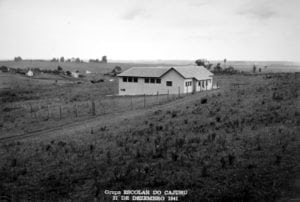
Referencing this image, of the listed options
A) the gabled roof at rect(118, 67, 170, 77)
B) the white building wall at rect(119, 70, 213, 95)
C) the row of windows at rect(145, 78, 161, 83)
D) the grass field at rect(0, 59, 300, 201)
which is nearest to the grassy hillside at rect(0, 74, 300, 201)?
the grass field at rect(0, 59, 300, 201)

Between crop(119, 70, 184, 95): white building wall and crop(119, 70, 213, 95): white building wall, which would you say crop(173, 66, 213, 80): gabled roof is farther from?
crop(119, 70, 184, 95): white building wall

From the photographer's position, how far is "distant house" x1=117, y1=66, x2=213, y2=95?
45.1 m

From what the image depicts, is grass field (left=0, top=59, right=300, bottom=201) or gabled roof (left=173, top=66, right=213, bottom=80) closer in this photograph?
grass field (left=0, top=59, right=300, bottom=201)

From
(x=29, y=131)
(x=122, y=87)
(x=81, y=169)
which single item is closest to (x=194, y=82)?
(x=122, y=87)

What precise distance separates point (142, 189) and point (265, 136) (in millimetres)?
7715

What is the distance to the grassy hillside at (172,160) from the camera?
9609mm

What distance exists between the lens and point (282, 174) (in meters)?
9.55

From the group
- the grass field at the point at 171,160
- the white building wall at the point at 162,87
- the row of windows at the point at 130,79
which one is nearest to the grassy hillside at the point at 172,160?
the grass field at the point at 171,160

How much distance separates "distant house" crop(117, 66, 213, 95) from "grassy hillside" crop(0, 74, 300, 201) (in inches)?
1001

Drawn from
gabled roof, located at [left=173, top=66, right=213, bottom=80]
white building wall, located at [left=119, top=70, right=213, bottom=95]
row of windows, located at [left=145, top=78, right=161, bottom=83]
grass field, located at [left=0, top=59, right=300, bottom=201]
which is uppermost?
gabled roof, located at [left=173, top=66, right=213, bottom=80]

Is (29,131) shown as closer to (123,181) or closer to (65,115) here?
(65,115)

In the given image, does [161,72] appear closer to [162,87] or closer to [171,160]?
[162,87]

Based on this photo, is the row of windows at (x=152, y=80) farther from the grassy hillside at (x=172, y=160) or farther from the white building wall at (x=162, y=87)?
the grassy hillside at (x=172, y=160)

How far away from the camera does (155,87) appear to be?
154 feet
